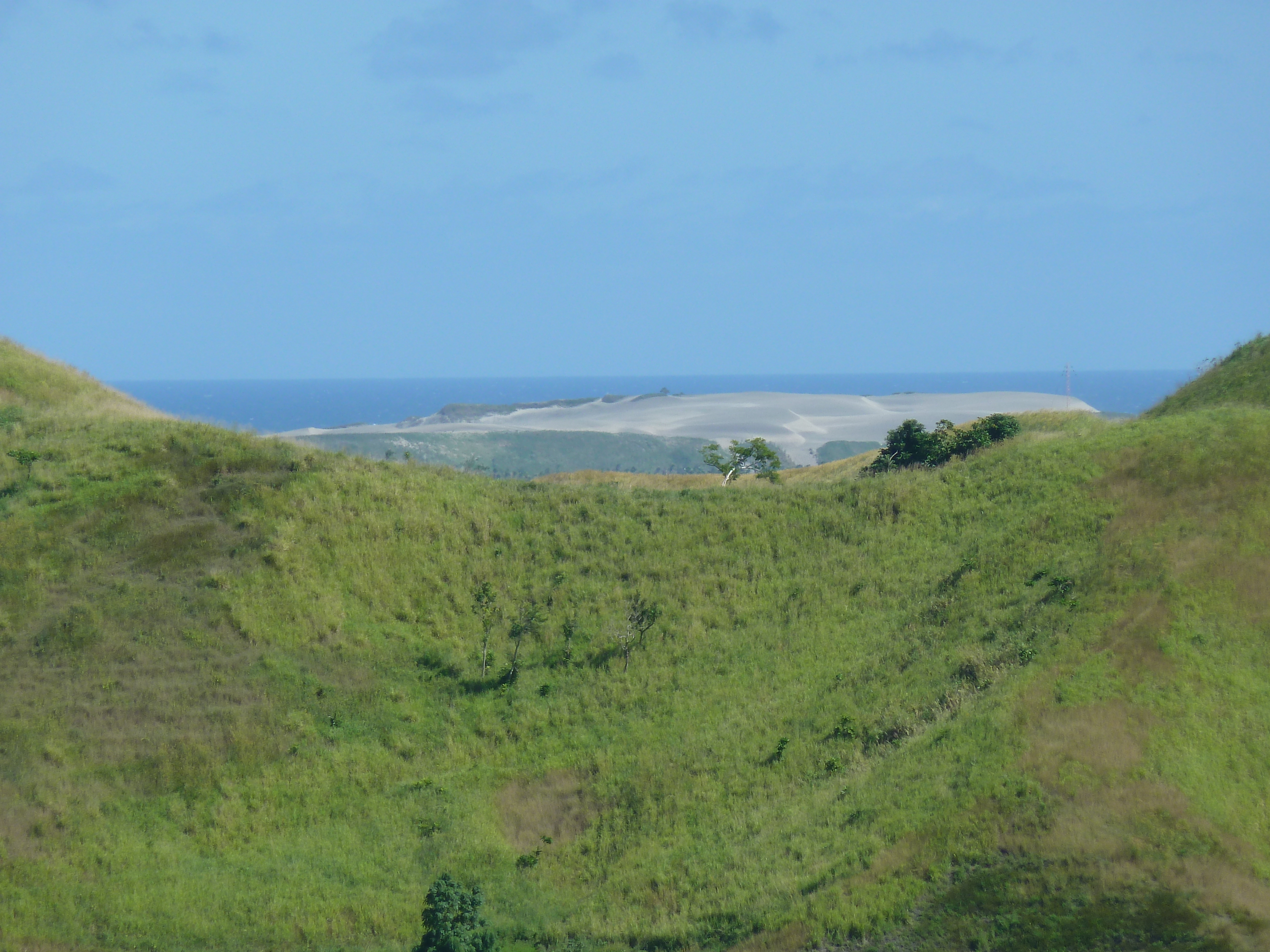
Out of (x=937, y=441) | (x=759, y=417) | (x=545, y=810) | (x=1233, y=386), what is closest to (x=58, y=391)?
(x=545, y=810)

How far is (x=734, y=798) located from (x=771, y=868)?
4097 mm

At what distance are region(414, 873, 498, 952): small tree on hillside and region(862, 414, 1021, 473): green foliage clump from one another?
1397 inches

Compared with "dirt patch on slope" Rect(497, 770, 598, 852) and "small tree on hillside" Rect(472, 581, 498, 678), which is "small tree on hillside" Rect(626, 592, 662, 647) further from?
"dirt patch on slope" Rect(497, 770, 598, 852)

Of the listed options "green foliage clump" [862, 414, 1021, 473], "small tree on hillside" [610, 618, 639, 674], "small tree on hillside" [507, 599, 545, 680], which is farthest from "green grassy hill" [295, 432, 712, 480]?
"small tree on hillside" [610, 618, 639, 674]

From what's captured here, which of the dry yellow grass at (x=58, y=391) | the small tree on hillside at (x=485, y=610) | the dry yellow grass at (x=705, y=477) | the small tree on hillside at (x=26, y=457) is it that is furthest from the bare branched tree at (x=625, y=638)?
the dry yellow grass at (x=58, y=391)

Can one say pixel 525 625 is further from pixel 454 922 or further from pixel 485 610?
pixel 454 922

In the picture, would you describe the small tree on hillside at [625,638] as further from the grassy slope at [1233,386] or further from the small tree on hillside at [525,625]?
the grassy slope at [1233,386]

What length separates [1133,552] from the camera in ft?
107

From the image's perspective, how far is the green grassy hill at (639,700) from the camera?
2255cm

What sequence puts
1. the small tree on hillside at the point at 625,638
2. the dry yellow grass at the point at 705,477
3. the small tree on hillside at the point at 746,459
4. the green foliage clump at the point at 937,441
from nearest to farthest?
the small tree on hillside at the point at 625,638 < the green foliage clump at the point at 937,441 < the dry yellow grass at the point at 705,477 < the small tree on hillside at the point at 746,459

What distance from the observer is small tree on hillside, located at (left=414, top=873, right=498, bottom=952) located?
22.1m

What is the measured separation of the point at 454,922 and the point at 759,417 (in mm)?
132783

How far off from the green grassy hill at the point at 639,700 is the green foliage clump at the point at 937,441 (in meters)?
6.81

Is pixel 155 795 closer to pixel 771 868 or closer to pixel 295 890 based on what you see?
pixel 295 890
